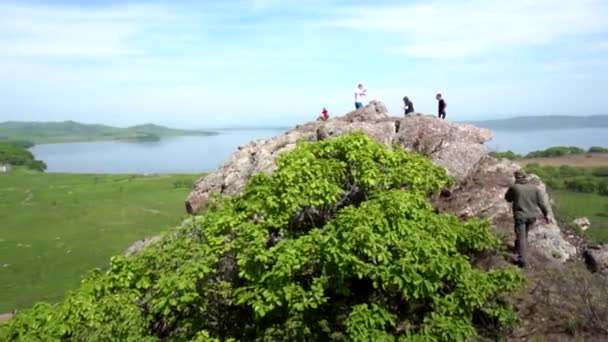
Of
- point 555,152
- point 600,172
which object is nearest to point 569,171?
point 600,172

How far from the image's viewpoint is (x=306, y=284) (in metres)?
10.3

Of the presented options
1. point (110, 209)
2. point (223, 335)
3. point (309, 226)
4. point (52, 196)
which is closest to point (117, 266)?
point (223, 335)

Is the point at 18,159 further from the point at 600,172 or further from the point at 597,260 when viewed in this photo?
the point at 597,260

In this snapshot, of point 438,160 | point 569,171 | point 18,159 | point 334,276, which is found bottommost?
point 569,171

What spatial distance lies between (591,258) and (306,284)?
25.4ft

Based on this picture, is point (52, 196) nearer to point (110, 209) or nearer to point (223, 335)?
point (110, 209)

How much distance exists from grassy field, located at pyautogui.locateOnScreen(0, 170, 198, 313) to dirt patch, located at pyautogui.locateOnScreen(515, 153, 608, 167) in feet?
198

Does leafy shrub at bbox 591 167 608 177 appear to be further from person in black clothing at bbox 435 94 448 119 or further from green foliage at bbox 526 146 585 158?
person in black clothing at bbox 435 94 448 119

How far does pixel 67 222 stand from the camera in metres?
74.4

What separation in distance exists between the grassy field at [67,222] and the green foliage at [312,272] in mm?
36812

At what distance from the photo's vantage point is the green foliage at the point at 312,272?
31.1ft

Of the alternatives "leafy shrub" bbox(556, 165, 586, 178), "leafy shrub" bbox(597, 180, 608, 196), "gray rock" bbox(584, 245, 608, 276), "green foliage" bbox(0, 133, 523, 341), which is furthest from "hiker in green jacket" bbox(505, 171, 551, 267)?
"leafy shrub" bbox(556, 165, 586, 178)

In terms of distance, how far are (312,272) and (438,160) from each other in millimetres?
8707

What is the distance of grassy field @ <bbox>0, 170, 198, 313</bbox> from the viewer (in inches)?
1950
